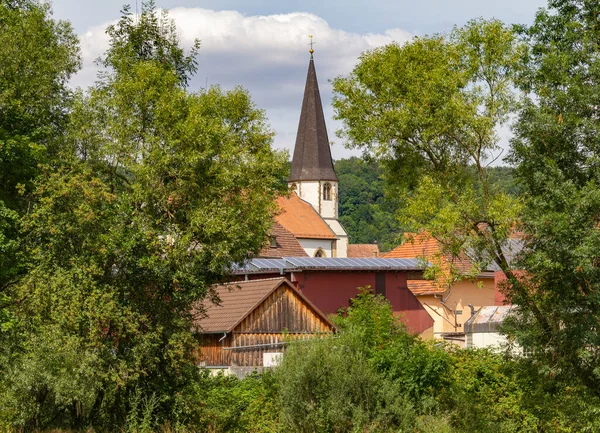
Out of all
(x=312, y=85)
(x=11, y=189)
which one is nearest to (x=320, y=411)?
(x=11, y=189)

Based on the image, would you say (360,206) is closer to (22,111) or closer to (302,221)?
(302,221)

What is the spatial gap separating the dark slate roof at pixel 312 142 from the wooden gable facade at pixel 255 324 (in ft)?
184

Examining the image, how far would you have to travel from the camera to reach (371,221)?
12975 centimetres

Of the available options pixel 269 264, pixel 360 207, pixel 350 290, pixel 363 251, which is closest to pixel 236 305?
pixel 269 264

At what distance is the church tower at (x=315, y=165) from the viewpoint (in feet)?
265

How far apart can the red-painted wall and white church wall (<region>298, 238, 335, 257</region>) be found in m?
37.8

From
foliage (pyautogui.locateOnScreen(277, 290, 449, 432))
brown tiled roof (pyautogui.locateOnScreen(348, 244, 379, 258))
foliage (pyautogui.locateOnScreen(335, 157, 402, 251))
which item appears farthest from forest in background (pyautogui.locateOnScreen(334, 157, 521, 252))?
foliage (pyautogui.locateOnScreen(277, 290, 449, 432))

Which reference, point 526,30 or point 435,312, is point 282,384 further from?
point 435,312

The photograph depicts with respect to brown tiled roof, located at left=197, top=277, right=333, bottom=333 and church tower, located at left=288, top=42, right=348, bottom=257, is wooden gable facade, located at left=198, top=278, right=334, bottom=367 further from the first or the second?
church tower, located at left=288, top=42, right=348, bottom=257

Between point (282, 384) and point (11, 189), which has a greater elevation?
point (11, 189)

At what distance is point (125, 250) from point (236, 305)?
31.0 ft

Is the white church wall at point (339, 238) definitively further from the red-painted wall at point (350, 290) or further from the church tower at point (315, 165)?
the red-painted wall at point (350, 290)

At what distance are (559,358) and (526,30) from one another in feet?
19.8

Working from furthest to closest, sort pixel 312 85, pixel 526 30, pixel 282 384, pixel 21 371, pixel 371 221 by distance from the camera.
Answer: pixel 371 221 → pixel 312 85 → pixel 282 384 → pixel 526 30 → pixel 21 371
